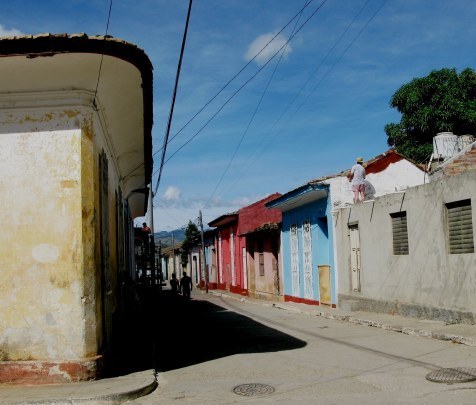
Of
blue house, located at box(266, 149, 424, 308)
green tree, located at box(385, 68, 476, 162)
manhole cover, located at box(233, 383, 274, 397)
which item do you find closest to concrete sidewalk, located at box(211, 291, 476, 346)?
blue house, located at box(266, 149, 424, 308)

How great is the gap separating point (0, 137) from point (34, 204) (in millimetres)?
926

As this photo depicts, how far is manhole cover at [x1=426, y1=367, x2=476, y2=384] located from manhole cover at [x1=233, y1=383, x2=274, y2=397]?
6.11ft

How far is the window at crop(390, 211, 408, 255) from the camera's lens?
12.2 metres

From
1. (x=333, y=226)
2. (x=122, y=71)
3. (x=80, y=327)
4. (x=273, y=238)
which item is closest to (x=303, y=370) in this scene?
(x=80, y=327)

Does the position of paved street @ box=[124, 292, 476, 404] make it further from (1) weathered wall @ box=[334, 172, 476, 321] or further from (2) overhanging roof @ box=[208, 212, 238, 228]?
(2) overhanging roof @ box=[208, 212, 238, 228]

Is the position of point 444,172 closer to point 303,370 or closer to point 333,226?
point 333,226

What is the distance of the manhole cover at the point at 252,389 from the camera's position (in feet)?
19.9

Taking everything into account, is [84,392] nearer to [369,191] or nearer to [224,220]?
[369,191]

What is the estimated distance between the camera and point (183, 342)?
10555mm

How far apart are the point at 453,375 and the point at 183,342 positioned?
555 cm

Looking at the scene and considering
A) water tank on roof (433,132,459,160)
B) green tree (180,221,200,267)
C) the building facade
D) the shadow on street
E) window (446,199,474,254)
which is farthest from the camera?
green tree (180,221,200,267)

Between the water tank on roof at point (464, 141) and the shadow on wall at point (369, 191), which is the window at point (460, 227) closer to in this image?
the shadow on wall at point (369, 191)

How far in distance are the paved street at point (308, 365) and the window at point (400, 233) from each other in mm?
2050

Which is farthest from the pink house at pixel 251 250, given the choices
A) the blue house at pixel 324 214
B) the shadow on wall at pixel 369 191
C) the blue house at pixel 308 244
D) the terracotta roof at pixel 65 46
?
the terracotta roof at pixel 65 46
